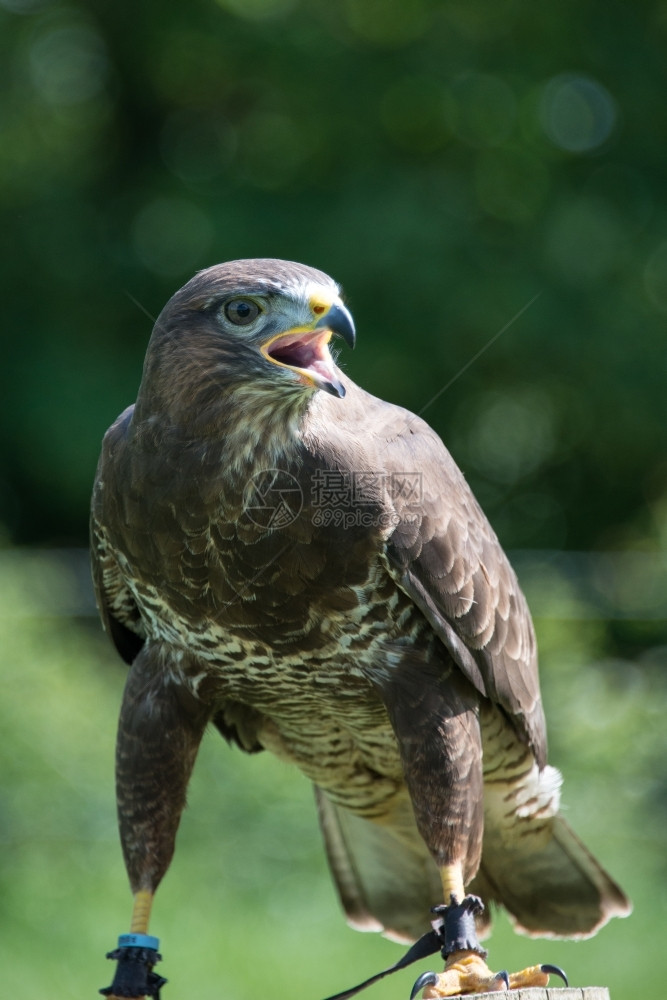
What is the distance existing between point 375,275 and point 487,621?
5432 mm

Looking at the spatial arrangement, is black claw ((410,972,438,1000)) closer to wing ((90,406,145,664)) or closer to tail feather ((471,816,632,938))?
tail feather ((471,816,632,938))

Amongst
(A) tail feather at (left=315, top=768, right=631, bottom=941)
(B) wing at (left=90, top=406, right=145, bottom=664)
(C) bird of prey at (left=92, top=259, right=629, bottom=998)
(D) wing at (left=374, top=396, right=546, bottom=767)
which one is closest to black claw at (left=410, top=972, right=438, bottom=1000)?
(C) bird of prey at (left=92, top=259, right=629, bottom=998)

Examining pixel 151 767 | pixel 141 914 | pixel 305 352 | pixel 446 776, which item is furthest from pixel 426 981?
pixel 305 352

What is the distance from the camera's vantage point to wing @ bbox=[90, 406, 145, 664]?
129 inches

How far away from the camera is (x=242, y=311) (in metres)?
3.08

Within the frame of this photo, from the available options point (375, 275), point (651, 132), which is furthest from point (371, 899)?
point (651, 132)

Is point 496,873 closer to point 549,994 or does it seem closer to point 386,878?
point 386,878

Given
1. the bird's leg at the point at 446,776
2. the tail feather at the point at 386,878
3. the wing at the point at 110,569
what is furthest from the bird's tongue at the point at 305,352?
the tail feather at the point at 386,878

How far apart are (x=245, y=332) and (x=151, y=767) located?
124 centimetres

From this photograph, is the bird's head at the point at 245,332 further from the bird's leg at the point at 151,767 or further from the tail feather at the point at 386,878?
the tail feather at the point at 386,878

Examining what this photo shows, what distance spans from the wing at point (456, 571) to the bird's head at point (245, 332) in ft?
1.22

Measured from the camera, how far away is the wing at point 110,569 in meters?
3.28

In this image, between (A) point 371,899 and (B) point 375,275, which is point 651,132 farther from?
(A) point 371,899

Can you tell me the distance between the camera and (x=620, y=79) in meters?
9.18
